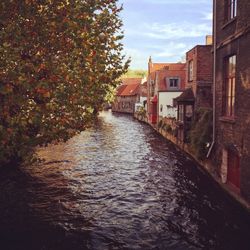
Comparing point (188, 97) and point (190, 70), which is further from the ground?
point (190, 70)

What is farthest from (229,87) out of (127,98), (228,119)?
(127,98)

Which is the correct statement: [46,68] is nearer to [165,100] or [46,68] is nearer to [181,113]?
[181,113]

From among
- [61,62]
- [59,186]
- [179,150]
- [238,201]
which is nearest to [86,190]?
[59,186]

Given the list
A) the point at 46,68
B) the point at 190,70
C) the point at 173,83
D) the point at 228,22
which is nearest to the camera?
the point at 46,68

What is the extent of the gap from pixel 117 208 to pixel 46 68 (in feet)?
21.1

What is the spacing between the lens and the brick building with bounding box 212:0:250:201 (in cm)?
1172

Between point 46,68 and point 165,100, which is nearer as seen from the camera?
point 46,68

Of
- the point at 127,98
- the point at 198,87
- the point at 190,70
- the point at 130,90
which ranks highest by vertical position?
the point at 130,90

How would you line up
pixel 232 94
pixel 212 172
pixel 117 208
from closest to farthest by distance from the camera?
pixel 117 208 < pixel 232 94 < pixel 212 172

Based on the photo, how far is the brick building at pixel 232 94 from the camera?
38.4 feet

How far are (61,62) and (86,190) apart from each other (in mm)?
7646

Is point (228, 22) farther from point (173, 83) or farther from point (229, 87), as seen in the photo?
point (173, 83)

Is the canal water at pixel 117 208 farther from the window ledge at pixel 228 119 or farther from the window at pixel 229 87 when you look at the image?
the window at pixel 229 87

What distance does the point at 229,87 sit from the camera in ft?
46.8
